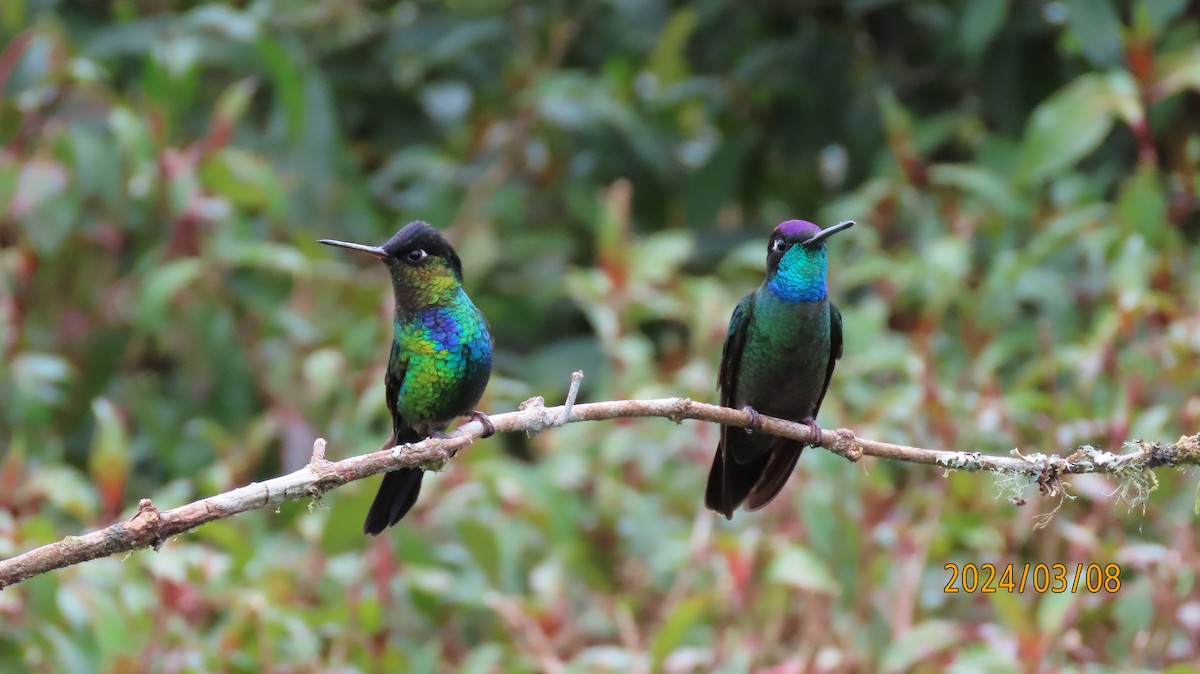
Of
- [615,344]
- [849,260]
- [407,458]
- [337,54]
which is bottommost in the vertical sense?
[407,458]

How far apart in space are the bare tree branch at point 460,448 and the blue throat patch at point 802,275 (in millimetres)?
551

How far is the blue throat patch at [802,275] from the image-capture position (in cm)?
344

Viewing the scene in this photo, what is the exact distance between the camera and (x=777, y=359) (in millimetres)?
3500

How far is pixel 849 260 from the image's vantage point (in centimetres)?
622

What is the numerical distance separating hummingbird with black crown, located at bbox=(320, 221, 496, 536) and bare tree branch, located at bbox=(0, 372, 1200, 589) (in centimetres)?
36

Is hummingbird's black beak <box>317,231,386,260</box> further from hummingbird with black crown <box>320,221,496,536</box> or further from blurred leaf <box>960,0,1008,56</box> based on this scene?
blurred leaf <box>960,0,1008,56</box>

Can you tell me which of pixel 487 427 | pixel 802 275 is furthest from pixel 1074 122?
pixel 487 427

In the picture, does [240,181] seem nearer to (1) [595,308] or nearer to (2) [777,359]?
(1) [595,308]

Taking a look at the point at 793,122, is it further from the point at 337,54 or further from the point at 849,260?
the point at 337,54

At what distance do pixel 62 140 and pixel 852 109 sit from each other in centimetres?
384

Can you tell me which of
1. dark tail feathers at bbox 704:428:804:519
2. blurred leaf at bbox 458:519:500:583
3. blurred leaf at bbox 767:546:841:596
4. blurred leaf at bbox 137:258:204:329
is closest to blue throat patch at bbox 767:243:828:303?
dark tail feathers at bbox 704:428:804:519

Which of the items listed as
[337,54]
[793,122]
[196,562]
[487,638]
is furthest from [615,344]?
[337,54]

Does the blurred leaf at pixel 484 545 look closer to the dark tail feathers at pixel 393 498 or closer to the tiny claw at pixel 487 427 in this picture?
the dark tail feathers at pixel 393 498

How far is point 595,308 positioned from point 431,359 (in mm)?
2599
